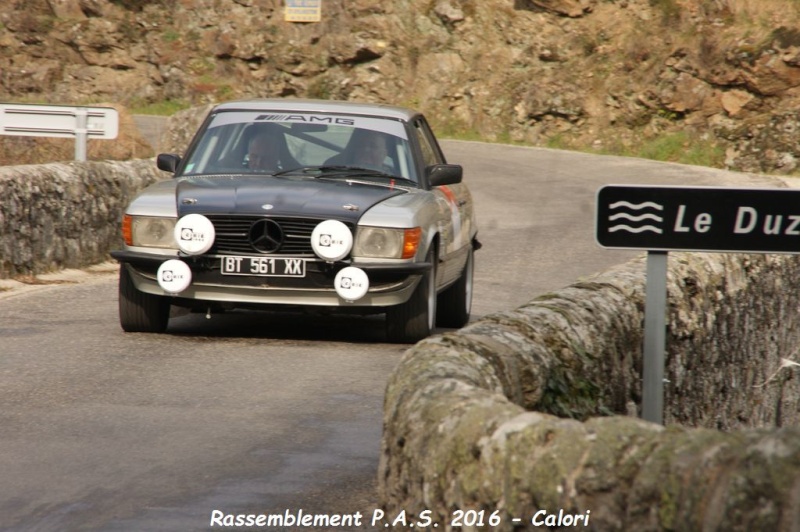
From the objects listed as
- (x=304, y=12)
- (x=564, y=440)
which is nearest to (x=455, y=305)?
(x=564, y=440)

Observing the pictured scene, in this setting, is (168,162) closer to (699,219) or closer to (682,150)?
(699,219)

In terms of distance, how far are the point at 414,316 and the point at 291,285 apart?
2.80 ft

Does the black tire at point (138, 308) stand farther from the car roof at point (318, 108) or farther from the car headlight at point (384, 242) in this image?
the car roof at point (318, 108)

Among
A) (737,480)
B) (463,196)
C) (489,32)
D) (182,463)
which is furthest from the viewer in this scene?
(489,32)

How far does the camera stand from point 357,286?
845 cm

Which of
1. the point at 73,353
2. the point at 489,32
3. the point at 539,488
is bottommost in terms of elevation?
the point at 73,353

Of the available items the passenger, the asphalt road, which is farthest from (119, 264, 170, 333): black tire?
the passenger

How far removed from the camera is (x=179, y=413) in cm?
653

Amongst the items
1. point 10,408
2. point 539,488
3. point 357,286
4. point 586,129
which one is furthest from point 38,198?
point 586,129

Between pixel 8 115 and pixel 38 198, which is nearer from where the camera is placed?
pixel 38 198

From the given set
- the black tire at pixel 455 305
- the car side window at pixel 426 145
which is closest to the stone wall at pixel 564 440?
the black tire at pixel 455 305

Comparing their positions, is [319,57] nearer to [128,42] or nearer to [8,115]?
[128,42]

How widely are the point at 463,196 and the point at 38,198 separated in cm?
395

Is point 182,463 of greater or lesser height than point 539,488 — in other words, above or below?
below
